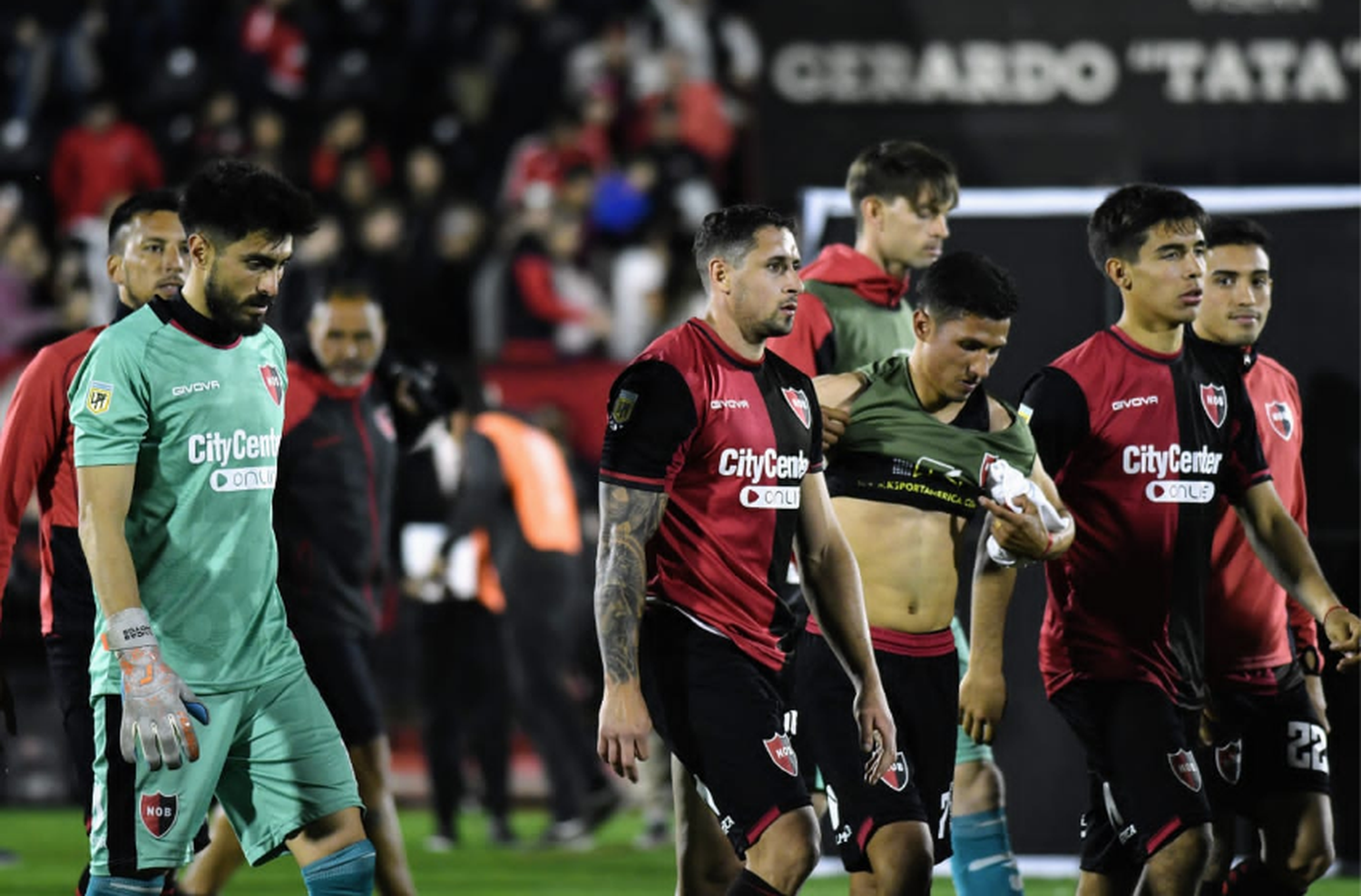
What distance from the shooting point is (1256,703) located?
7355mm

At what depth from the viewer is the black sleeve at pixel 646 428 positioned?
5762 mm

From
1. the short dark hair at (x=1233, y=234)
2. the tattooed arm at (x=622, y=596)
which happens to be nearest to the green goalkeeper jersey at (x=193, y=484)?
the tattooed arm at (x=622, y=596)

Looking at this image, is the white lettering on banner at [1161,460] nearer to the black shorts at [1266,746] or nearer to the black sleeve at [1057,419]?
the black sleeve at [1057,419]

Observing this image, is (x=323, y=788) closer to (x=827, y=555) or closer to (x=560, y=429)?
(x=827, y=555)

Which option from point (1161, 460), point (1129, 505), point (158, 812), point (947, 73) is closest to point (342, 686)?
point (158, 812)

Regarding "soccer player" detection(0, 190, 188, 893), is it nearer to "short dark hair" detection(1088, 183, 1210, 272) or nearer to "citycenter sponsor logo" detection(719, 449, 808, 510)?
"citycenter sponsor logo" detection(719, 449, 808, 510)

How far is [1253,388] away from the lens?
7.82 meters

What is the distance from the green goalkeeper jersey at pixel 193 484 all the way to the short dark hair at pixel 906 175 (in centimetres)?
248

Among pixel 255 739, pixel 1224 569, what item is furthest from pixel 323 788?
pixel 1224 569

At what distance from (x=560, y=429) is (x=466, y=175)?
484 centimetres

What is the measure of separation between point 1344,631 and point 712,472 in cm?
219

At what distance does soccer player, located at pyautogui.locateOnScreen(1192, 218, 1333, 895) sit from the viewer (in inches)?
287

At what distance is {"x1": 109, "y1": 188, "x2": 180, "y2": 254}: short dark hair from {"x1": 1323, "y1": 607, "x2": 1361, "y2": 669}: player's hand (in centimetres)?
382

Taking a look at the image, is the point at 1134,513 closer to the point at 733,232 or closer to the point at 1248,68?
the point at 733,232
